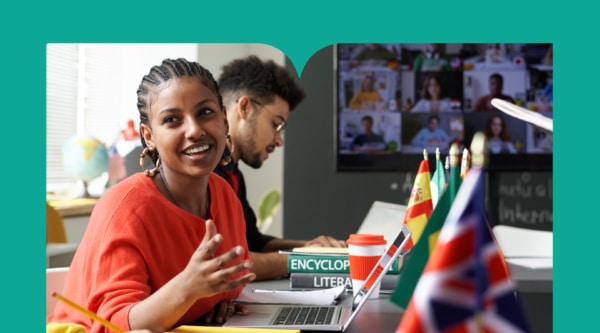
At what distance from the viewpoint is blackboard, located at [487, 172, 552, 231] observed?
7.73 ft

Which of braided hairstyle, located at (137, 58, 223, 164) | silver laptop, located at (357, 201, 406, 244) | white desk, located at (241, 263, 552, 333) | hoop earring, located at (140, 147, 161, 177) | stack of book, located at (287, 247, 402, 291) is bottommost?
white desk, located at (241, 263, 552, 333)

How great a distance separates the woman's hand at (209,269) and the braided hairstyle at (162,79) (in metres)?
0.42

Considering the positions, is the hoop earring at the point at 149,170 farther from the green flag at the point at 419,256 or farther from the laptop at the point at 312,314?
the green flag at the point at 419,256

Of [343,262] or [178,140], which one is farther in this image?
[343,262]

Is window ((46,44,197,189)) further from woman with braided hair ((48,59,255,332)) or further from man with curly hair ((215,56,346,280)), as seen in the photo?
woman with braided hair ((48,59,255,332))

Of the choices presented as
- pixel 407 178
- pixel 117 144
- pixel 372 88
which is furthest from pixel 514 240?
pixel 117 144

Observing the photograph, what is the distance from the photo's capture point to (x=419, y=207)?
164 cm

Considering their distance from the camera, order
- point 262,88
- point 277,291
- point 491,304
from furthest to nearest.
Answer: point 262,88
point 277,291
point 491,304

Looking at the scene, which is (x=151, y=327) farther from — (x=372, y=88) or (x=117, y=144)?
(x=372, y=88)

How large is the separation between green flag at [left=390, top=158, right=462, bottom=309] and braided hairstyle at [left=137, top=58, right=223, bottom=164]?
0.62m

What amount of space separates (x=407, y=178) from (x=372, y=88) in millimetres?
333

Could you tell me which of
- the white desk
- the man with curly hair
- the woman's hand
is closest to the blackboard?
the white desk

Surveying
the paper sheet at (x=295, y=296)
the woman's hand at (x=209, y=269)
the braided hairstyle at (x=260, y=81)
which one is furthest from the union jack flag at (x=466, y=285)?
the braided hairstyle at (x=260, y=81)

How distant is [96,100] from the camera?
78.5 inches
